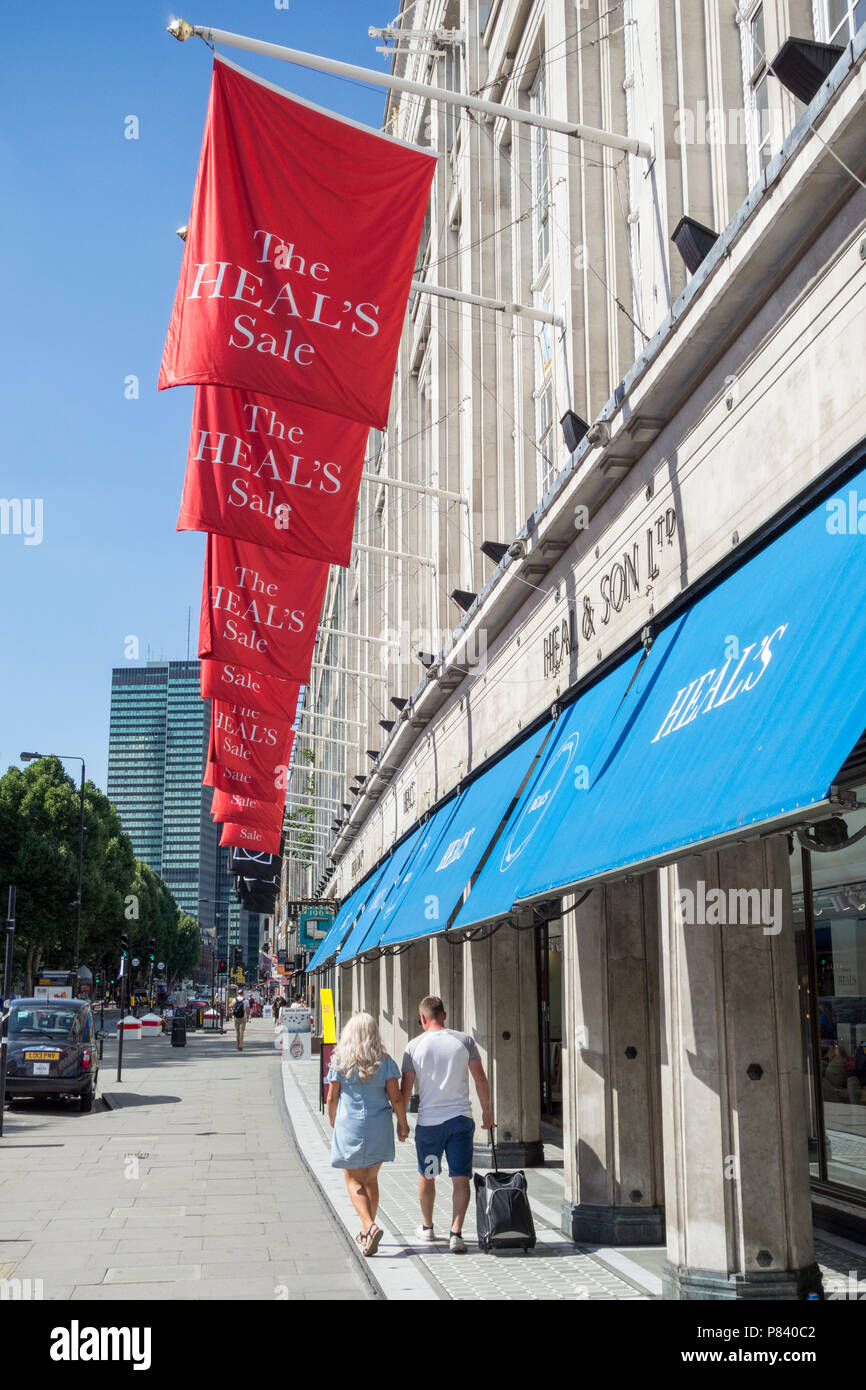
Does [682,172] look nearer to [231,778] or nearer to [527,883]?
[527,883]

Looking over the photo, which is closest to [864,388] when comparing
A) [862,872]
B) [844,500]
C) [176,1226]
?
[844,500]

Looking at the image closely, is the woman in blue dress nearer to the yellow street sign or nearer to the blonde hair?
the blonde hair

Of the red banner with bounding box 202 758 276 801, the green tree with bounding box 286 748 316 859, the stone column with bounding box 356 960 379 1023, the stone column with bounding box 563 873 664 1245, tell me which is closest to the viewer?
the stone column with bounding box 563 873 664 1245

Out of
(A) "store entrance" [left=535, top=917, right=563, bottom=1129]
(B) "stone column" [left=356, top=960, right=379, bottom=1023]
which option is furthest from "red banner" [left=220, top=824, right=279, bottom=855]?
(A) "store entrance" [left=535, top=917, right=563, bottom=1129]

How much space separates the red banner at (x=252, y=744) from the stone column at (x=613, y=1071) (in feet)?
36.1

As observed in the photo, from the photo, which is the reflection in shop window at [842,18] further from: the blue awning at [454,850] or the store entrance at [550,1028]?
the store entrance at [550,1028]

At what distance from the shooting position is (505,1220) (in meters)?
9.14

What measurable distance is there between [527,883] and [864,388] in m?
4.03

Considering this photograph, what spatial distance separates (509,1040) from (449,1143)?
4.91 metres

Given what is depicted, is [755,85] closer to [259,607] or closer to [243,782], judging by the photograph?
[259,607]

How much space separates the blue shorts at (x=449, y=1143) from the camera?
9.78 m

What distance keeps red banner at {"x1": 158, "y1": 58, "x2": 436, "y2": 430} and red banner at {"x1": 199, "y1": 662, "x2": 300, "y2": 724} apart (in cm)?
1045

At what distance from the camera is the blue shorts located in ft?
32.1

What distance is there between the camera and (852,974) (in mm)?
9867
